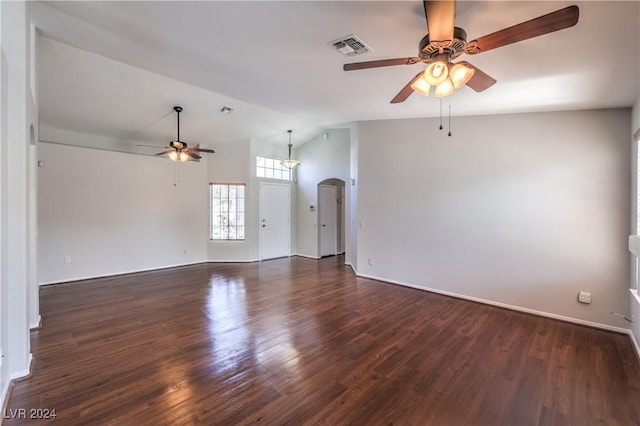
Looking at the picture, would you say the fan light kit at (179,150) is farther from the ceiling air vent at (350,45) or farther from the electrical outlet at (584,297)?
the electrical outlet at (584,297)

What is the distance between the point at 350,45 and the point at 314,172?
17.7ft

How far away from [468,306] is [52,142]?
746 cm

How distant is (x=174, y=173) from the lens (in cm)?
654

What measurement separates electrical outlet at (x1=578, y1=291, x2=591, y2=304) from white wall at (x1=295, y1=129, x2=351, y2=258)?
4.30 meters

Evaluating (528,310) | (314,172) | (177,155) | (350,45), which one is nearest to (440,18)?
(350,45)

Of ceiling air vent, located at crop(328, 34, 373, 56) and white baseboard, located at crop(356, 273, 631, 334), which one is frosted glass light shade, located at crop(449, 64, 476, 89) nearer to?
ceiling air vent, located at crop(328, 34, 373, 56)

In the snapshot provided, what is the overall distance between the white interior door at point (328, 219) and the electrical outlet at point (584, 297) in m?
5.47

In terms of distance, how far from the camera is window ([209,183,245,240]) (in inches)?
284

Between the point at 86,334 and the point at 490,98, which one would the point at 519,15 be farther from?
the point at 86,334

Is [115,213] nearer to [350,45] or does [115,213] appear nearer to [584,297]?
[350,45]

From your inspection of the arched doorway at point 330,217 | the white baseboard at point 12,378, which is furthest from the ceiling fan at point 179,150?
the arched doorway at point 330,217

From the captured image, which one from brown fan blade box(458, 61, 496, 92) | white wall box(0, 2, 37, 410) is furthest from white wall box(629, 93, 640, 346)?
white wall box(0, 2, 37, 410)

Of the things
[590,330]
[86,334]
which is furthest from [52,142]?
[590,330]

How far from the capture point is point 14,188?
218 centimetres
